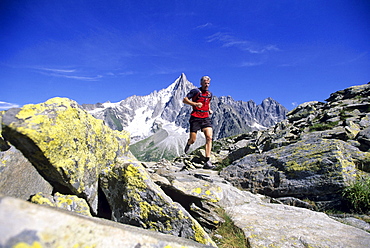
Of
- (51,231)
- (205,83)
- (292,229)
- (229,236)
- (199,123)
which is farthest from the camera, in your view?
(199,123)

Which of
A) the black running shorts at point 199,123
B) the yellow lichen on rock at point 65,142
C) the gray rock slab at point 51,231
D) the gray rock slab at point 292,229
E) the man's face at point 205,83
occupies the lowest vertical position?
the gray rock slab at point 292,229

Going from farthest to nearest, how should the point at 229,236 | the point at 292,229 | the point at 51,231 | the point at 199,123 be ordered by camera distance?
the point at 199,123 → the point at 292,229 → the point at 229,236 → the point at 51,231

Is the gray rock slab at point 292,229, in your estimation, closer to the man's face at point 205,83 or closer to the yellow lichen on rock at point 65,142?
the yellow lichen on rock at point 65,142

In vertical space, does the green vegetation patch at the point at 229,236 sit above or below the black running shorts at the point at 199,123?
below

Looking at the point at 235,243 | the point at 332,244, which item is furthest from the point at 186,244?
the point at 332,244

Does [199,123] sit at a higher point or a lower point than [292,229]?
higher

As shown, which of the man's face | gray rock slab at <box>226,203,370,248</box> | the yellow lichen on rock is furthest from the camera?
the man's face

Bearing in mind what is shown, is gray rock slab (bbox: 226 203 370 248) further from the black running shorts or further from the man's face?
the man's face

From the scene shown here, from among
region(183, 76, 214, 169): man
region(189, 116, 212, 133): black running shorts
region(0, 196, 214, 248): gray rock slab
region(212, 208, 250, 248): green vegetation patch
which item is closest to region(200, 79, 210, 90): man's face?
region(183, 76, 214, 169): man

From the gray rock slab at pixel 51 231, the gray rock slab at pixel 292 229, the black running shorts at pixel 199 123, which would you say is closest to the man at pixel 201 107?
the black running shorts at pixel 199 123

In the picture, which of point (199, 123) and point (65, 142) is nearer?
point (65, 142)

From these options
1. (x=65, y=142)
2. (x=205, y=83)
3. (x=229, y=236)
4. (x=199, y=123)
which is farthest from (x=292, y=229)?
(x=205, y=83)

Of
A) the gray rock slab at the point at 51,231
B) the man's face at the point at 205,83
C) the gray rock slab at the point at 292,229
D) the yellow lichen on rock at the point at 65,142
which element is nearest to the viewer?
the gray rock slab at the point at 51,231

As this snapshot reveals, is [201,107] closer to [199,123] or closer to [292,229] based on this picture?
[199,123]
